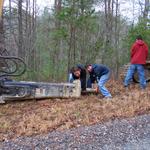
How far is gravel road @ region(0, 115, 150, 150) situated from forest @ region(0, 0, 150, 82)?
7.32 meters

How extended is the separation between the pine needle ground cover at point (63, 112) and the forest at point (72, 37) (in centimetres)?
428

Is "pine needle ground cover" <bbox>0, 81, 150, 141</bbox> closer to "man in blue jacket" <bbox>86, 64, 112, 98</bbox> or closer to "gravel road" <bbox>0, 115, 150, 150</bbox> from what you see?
"man in blue jacket" <bbox>86, 64, 112, 98</bbox>

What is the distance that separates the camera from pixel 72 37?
49.8ft

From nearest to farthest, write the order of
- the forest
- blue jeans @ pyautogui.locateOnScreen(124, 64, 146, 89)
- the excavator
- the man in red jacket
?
the excavator → blue jeans @ pyautogui.locateOnScreen(124, 64, 146, 89) → the man in red jacket → the forest

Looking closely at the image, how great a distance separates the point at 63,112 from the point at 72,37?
7.15 m

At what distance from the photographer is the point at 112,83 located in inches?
533

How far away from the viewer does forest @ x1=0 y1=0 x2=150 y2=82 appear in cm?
1415

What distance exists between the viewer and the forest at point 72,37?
14.1 metres

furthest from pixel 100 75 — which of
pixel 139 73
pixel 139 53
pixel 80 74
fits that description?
pixel 139 53

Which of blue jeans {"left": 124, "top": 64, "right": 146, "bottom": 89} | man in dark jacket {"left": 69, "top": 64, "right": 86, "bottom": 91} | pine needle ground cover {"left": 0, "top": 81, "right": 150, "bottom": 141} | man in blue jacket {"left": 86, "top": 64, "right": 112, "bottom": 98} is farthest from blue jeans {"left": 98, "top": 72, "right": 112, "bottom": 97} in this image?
blue jeans {"left": 124, "top": 64, "right": 146, "bottom": 89}

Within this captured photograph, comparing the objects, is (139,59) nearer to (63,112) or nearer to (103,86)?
(103,86)

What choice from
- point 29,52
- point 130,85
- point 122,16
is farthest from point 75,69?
point 122,16

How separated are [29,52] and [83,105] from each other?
31.9 feet

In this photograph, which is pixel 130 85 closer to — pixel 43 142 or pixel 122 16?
pixel 43 142
